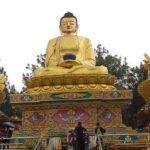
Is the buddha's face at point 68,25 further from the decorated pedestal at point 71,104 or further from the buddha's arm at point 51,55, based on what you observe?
the decorated pedestal at point 71,104

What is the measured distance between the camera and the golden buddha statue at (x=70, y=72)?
613 inches

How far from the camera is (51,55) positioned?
17.3 metres

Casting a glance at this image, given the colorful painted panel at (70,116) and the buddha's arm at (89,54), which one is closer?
the colorful painted panel at (70,116)

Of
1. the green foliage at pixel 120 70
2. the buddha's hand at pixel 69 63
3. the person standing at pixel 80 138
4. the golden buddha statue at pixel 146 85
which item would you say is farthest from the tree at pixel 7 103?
the person standing at pixel 80 138

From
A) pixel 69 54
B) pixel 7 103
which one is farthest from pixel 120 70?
pixel 69 54

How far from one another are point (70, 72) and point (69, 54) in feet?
3.15

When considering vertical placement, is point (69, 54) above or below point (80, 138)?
above

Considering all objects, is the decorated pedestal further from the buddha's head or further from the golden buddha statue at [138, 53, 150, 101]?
the buddha's head

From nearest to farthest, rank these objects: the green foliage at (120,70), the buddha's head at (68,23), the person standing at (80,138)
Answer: the person standing at (80,138)
the buddha's head at (68,23)
the green foliage at (120,70)

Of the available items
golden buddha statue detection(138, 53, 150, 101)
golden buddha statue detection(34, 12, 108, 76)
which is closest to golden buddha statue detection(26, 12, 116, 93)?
golden buddha statue detection(34, 12, 108, 76)

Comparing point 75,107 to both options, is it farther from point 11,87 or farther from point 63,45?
point 11,87

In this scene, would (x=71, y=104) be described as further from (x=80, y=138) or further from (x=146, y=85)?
(x=80, y=138)

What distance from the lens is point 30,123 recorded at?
50.9 ft

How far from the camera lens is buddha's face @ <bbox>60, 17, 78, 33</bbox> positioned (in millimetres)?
17828
